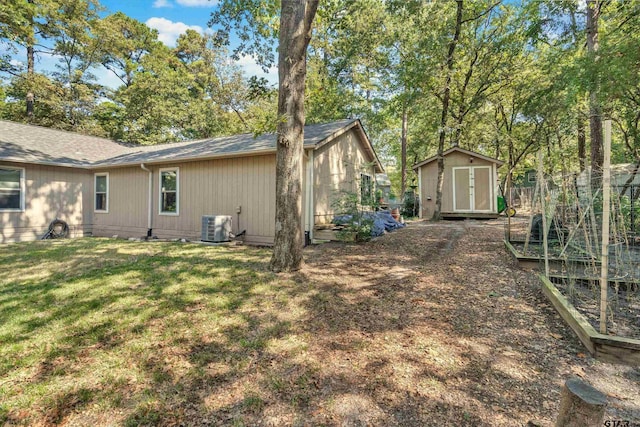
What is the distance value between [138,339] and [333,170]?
709 centimetres

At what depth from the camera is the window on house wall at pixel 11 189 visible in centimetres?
948

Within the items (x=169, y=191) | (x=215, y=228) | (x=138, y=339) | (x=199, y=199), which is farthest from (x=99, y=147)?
(x=138, y=339)

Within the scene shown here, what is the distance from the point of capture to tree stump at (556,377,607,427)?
52.4 inches

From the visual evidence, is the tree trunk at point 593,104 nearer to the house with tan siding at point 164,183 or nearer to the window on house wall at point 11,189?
the house with tan siding at point 164,183

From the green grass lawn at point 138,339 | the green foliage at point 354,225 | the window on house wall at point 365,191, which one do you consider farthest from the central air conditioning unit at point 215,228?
the window on house wall at point 365,191

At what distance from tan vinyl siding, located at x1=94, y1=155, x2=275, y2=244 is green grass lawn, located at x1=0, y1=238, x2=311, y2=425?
3.10 meters

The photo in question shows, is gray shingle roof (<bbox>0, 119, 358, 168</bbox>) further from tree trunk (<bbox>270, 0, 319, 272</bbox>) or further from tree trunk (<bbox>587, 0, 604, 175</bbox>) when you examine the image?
tree trunk (<bbox>587, 0, 604, 175</bbox>)

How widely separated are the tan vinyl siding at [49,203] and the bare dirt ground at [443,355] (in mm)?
10274

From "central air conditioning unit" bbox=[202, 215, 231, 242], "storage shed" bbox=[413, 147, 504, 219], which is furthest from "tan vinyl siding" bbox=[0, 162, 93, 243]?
"storage shed" bbox=[413, 147, 504, 219]

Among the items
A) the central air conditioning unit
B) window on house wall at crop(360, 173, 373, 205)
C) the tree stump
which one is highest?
window on house wall at crop(360, 173, 373, 205)

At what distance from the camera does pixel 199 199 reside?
9.38m

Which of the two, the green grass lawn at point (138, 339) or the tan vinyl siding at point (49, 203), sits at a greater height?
the tan vinyl siding at point (49, 203)

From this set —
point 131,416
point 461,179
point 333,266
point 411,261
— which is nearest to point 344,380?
point 131,416

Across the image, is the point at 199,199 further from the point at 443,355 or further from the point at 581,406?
the point at 581,406
